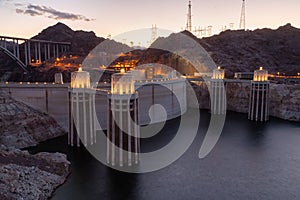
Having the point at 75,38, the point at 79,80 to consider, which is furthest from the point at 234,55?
the point at 75,38

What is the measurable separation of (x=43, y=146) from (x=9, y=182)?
16.3 m

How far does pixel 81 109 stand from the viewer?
36.1m

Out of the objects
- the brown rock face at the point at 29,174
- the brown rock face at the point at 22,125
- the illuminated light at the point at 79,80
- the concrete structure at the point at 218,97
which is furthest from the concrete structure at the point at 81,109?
the concrete structure at the point at 218,97

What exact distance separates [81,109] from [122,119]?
10.3m

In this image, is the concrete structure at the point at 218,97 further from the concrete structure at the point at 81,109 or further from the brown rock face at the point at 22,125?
the brown rock face at the point at 22,125

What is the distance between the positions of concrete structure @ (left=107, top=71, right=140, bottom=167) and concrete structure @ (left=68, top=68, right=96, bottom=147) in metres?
8.15

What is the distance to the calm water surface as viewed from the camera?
24.8m

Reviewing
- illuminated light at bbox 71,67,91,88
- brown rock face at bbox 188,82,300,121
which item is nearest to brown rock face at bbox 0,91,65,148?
illuminated light at bbox 71,67,91,88

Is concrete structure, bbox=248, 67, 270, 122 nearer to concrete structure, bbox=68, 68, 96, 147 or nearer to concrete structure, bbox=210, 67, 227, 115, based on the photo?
concrete structure, bbox=210, 67, 227, 115

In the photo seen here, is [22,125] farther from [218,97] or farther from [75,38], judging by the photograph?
[75,38]

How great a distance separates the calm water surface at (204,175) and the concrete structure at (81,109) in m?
2.08

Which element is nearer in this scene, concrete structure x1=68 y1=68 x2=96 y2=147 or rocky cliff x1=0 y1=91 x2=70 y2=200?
rocky cliff x1=0 y1=91 x2=70 y2=200

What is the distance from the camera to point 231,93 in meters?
69.8

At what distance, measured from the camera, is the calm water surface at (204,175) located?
81.4 feet
